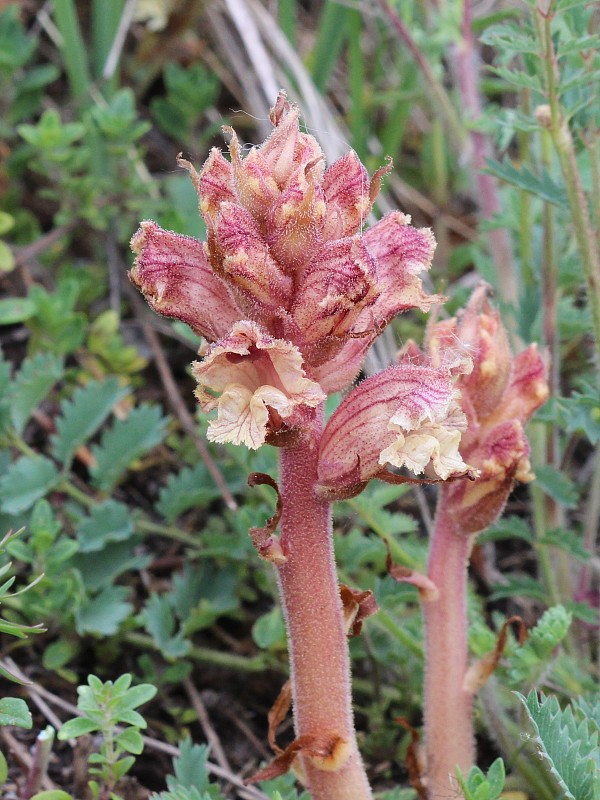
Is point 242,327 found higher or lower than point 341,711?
higher

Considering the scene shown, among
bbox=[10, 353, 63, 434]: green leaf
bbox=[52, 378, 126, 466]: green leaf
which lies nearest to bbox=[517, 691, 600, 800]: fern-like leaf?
bbox=[52, 378, 126, 466]: green leaf

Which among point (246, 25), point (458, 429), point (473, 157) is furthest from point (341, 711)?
point (246, 25)

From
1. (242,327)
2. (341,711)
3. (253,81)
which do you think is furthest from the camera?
(253,81)

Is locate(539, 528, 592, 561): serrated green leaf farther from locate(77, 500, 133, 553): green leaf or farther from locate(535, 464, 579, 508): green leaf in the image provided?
locate(77, 500, 133, 553): green leaf

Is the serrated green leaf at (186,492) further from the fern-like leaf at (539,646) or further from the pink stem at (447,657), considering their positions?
the fern-like leaf at (539,646)

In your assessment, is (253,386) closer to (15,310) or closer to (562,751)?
(562,751)

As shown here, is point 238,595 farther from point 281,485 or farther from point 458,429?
point 458,429

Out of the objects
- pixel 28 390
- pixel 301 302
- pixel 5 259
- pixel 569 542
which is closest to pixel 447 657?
pixel 569 542
